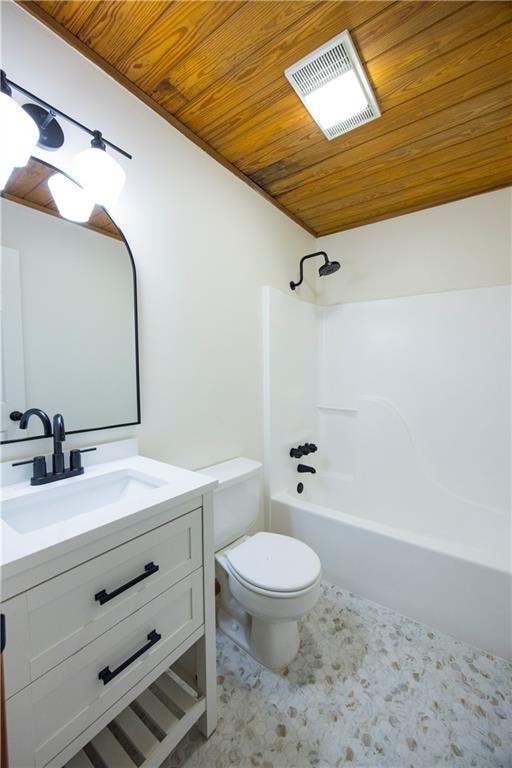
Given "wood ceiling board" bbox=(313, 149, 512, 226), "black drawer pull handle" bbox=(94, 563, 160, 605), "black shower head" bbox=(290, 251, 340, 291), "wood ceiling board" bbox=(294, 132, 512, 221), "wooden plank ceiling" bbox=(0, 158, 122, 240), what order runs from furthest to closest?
"black shower head" bbox=(290, 251, 340, 291)
"wood ceiling board" bbox=(313, 149, 512, 226)
"wood ceiling board" bbox=(294, 132, 512, 221)
"wooden plank ceiling" bbox=(0, 158, 122, 240)
"black drawer pull handle" bbox=(94, 563, 160, 605)

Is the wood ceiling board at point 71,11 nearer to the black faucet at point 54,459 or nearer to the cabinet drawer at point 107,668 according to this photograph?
the black faucet at point 54,459

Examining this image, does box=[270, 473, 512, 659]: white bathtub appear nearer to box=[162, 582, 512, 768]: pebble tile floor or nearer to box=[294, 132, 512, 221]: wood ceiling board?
box=[162, 582, 512, 768]: pebble tile floor

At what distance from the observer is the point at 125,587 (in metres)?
0.79

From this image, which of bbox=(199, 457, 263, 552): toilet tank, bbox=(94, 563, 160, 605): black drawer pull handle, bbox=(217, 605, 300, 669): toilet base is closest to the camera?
bbox=(94, 563, 160, 605): black drawer pull handle

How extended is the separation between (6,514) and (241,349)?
4.23 feet

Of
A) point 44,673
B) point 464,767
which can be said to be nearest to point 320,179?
point 44,673

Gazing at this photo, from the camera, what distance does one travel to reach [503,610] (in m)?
1.36

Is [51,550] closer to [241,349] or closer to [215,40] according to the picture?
[241,349]

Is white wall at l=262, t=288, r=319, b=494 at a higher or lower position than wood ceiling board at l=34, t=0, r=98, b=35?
lower

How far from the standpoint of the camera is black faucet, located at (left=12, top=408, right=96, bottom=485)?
0.97 meters

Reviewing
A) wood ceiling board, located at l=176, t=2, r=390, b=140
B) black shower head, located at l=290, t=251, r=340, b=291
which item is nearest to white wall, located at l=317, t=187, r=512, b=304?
black shower head, located at l=290, t=251, r=340, b=291

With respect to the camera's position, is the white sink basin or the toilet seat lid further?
the toilet seat lid

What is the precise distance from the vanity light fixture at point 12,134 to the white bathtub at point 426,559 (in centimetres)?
193

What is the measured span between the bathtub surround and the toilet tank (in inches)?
14.6
